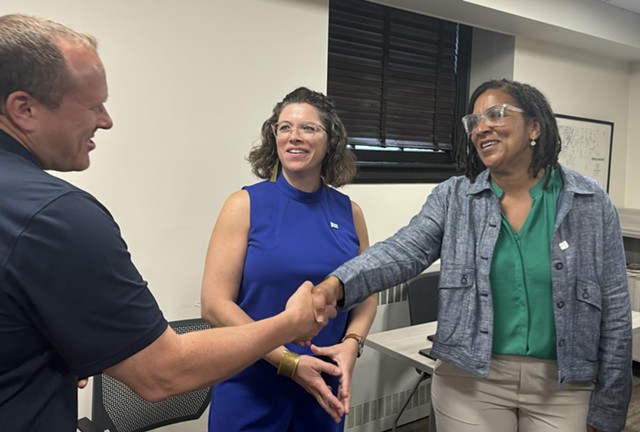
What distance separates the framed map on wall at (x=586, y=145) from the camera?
3865mm

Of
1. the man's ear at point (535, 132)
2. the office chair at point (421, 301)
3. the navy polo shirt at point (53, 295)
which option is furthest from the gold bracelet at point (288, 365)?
the office chair at point (421, 301)

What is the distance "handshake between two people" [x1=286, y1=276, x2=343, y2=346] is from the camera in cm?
127

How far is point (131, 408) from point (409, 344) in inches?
48.0

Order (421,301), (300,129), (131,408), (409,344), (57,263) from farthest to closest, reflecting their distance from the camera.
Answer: (421,301)
(409,344)
(131,408)
(300,129)
(57,263)

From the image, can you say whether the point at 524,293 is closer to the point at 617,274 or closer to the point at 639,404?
the point at 617,274

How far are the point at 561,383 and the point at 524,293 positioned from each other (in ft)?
0.82

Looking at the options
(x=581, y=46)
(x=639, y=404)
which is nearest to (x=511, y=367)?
(x=639, y=404)

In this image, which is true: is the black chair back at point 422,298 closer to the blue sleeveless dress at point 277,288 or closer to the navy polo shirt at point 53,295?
the blue sleeveless dress at point 277,288

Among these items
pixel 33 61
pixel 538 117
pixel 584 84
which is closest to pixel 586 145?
pixel 584 84

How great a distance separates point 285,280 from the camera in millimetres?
1454

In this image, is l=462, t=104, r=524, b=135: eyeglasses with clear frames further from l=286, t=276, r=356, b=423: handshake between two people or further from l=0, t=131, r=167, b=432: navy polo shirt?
l=0, t=131, r=167, b=432: navy polo shirt

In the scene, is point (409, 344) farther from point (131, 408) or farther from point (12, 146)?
point (12, 146)

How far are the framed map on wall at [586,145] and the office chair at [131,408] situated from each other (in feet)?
10.3

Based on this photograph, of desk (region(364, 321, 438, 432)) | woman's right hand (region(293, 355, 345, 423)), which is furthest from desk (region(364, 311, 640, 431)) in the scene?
woman's right hand (region(293, 355, 345, 423))
